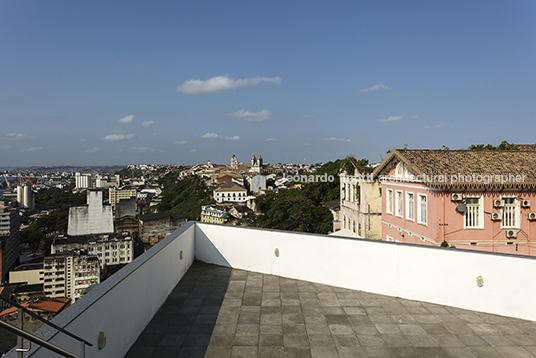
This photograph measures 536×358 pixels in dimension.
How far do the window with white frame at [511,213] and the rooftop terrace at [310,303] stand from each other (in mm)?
9073

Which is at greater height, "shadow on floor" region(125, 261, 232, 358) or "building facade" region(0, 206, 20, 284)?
"shadow on floor" region(125, 261, 232, 358)

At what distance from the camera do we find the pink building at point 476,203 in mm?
11367

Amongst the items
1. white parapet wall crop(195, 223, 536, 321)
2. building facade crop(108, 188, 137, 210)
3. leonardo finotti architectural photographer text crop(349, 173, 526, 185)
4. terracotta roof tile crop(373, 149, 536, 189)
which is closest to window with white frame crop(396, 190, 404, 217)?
terracotta roof tile crop(373, 149, 536, 189)

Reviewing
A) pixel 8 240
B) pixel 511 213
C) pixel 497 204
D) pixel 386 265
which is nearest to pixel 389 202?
pixel 497 204

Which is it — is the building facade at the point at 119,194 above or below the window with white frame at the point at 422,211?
below

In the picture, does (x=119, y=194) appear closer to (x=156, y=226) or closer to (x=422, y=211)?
(x=156, y=226)

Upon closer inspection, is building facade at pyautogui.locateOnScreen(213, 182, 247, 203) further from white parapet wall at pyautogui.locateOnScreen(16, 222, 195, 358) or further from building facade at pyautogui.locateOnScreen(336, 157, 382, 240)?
white parapet wall at pyautogui.locateOnScreen(16, 222, 195, 358)

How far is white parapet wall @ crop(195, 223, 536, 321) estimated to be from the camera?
4.22 meters

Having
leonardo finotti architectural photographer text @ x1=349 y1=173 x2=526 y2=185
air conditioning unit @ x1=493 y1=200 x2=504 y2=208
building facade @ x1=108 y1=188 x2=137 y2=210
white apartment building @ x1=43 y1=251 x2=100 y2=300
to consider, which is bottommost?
white apartment building @ x1=43 y1=251 x2=100 y2=300

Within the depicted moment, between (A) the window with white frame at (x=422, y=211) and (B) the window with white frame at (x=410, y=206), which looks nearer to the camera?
(A) the window with white frame at (x=422, y=211)

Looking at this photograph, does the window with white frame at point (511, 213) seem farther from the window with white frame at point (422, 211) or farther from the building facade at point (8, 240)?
the building facade at point (8, 240)

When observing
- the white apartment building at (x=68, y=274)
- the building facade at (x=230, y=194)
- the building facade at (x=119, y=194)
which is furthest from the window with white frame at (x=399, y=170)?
the building facade at (x=119, y=194)

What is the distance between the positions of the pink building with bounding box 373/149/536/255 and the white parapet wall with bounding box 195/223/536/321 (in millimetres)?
7311

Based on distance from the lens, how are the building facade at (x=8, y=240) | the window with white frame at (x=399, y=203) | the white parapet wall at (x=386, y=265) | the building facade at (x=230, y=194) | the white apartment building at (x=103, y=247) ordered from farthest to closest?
the building facade at (x=230, y=194) < the white apartment building at (x=103, y=247) < the building facade at (x=8, y=240) < the window with white frame at (x=399, y=203) < the white parapet wall at (x=386, y=265)
